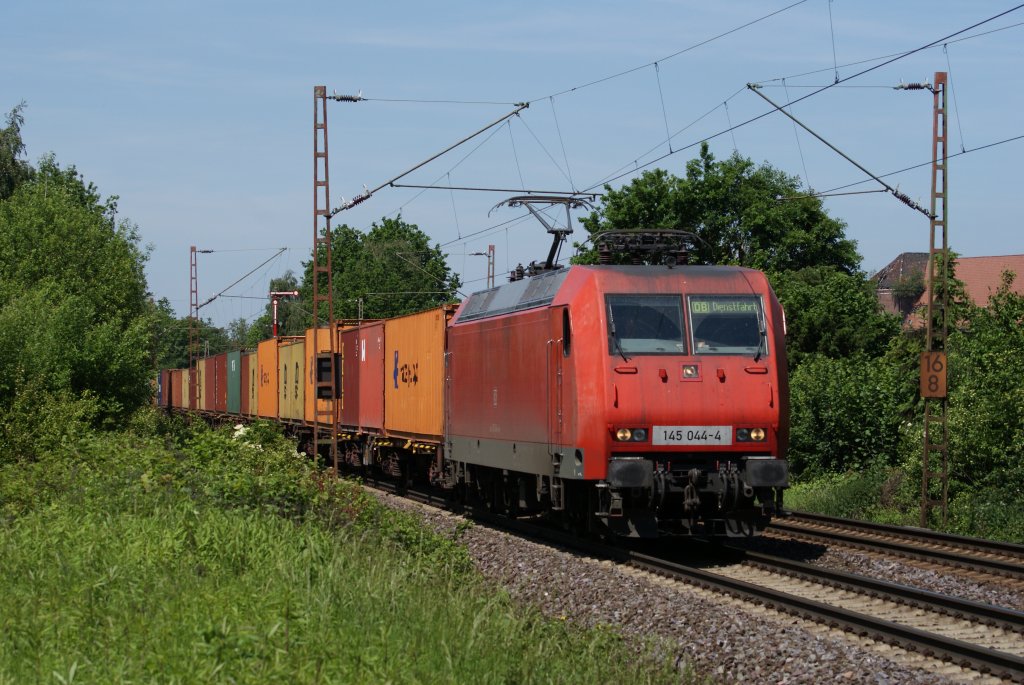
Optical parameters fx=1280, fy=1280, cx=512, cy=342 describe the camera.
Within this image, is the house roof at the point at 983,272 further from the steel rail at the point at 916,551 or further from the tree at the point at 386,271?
the steel rail at the point at 916,551

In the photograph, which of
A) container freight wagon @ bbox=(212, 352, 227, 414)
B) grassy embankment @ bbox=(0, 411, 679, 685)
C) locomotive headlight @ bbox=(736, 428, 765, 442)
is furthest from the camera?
container freight wagon @ bbox=(212, 352, 227, 414)

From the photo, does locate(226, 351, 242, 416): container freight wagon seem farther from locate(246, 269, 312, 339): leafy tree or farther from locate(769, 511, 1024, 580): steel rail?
locate(246, 269, 312, 339): leafy tree

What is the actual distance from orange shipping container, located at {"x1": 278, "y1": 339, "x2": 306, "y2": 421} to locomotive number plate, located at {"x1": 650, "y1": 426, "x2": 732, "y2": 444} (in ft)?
67.8

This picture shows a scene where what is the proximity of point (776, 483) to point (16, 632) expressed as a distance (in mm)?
8916

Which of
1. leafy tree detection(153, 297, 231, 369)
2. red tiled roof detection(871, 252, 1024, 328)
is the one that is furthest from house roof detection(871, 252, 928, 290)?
leafy tree detection(153, 297, 231, 369)

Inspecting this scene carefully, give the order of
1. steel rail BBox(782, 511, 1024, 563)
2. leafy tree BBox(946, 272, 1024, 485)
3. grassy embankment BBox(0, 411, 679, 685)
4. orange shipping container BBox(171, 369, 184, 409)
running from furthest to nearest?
1. orange shipping container BBox(171, 369, 184, 409)
2. leafy tree BBox(946, 272, 1024, 485)
3. steel rail BBox(782, 511, 1024, 563)
4. grassy embankment BBox(0, 411, 679, 685)

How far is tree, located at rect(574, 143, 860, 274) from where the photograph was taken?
169 feet

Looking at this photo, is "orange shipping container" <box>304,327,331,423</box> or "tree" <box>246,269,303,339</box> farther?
"tree" <box>246,269,303,339</box>

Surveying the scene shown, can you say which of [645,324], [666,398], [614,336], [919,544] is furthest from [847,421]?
[614,336]

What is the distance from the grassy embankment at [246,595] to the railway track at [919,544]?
5231 mm

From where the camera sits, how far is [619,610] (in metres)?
11.7

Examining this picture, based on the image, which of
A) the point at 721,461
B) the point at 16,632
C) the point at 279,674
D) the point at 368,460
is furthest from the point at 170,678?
the point at 368,460

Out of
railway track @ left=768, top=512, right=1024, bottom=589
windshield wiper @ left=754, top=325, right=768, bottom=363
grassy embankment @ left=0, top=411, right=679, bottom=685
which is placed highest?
windshield wiper @ left=754, top=325, right=768, bottom=363

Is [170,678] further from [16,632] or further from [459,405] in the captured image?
[459,405]
